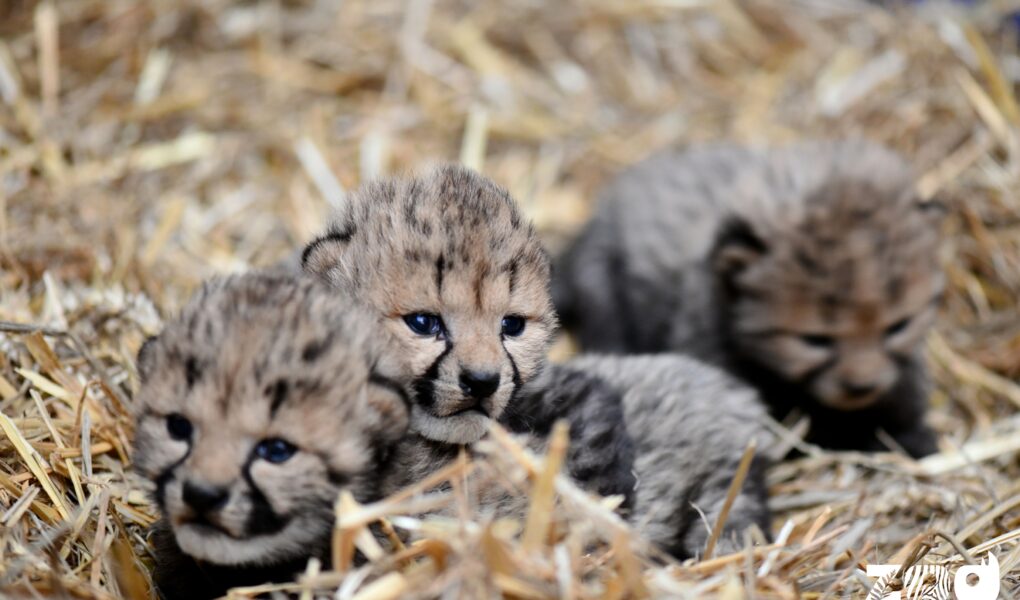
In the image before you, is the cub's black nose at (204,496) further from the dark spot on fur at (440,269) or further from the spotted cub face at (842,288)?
the spotted cub face at (842,288)

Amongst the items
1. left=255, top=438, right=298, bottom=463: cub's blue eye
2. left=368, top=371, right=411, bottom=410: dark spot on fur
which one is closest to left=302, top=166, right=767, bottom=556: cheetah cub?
left=368, top=371, right=411, bottom=410: dark spot on fur

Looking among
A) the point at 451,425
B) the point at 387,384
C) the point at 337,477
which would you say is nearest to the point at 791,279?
the point at 451,425

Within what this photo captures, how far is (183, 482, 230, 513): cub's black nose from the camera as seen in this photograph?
7.17ft

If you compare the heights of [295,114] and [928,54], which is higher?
[928,54]

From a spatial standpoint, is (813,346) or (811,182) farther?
(811,182)

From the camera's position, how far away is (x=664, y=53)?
639 cm

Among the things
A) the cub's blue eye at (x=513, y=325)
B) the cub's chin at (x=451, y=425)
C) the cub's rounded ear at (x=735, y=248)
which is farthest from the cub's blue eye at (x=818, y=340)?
the cub's chin at (x=451, y=425)

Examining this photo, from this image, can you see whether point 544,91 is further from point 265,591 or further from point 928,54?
point 265,591

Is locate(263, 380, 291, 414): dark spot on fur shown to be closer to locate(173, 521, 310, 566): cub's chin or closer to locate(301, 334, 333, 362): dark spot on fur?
locate(301, 334, 333, 362): dark spot on fur

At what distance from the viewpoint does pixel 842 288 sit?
152 inches

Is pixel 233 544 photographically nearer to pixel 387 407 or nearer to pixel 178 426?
pixel 178 426

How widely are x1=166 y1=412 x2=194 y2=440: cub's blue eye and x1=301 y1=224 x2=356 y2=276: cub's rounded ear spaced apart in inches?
25.7

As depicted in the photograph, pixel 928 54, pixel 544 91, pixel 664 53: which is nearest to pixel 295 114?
pixel 544 91

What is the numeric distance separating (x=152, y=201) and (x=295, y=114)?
1.02 meters
